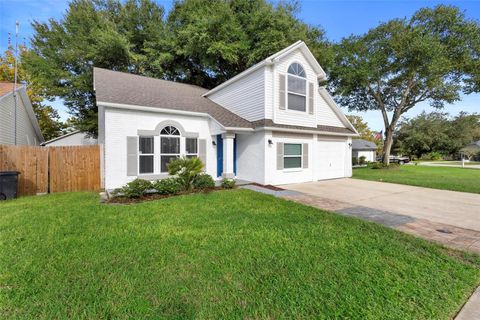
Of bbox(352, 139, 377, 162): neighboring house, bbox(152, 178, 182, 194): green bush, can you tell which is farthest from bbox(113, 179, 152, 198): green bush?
→ bbox(352, 139, 377, 162): neighboring house

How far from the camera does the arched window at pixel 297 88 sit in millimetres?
11578

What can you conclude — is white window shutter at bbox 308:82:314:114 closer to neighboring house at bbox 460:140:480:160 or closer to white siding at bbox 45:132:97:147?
white siding at bbox 45:132:97:147

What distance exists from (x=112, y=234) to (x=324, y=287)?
406 cm

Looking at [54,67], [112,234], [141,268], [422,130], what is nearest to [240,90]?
[112,234]

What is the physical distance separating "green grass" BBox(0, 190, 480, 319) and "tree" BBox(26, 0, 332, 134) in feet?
54.0

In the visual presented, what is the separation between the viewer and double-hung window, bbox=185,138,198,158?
10992mm

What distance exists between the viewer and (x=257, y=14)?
18031mm

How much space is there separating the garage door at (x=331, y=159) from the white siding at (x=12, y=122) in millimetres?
17382

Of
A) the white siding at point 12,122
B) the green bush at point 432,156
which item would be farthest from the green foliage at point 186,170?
the green bush at point 432,156

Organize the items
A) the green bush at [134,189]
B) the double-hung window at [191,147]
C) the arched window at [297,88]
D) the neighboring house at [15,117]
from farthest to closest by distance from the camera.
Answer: the neighboring house at [15,117] → the arched window at [297,88] → the double-hung window at [191,147] → the green bush at [134,189]

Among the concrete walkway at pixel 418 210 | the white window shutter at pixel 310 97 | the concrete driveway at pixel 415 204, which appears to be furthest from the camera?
the white window shutter at pixel 310 97

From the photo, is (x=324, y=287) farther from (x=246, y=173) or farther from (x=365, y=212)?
(x=246, y=173)

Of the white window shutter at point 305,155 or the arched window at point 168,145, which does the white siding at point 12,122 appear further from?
the white window shutter at point 305,155

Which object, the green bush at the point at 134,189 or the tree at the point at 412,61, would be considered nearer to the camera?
the green bush at the point at 134,189
